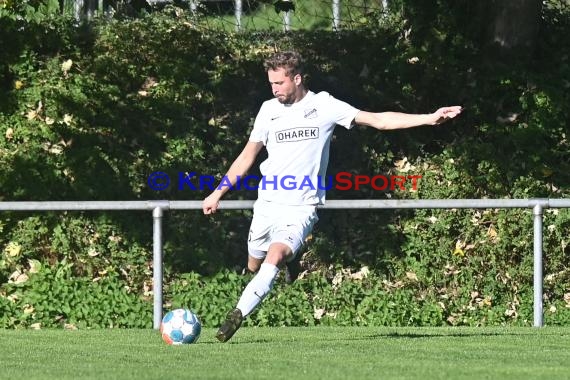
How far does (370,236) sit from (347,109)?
15.5 ft

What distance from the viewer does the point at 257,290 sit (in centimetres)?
948

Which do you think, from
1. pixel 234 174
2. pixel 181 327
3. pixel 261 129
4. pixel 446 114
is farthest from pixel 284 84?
pixel 181 327

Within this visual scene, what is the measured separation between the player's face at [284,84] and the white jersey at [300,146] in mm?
107

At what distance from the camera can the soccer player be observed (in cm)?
971

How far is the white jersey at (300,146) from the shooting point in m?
9.78

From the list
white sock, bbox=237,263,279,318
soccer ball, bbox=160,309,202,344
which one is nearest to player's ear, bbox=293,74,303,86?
white sock, bbox=237,263,279,318

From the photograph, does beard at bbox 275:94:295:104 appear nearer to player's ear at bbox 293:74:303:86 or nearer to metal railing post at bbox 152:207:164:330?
player's ear at bbox 293:74:303:86

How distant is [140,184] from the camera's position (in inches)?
587

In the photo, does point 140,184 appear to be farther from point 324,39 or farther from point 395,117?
point 395,117

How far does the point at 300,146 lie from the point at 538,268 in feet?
11.0

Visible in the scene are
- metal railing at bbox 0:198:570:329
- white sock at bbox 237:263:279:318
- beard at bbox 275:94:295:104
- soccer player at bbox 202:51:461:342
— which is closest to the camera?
white sock at bbox 237:263:279:318

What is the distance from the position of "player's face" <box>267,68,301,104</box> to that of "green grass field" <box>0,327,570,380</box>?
1862mm

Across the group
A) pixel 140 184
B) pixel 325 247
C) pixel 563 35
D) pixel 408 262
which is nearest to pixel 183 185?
pixel 140 184

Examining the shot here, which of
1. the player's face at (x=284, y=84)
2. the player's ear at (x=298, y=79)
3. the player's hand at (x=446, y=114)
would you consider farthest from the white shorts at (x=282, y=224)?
the player's hand at (x=446, y=114)
